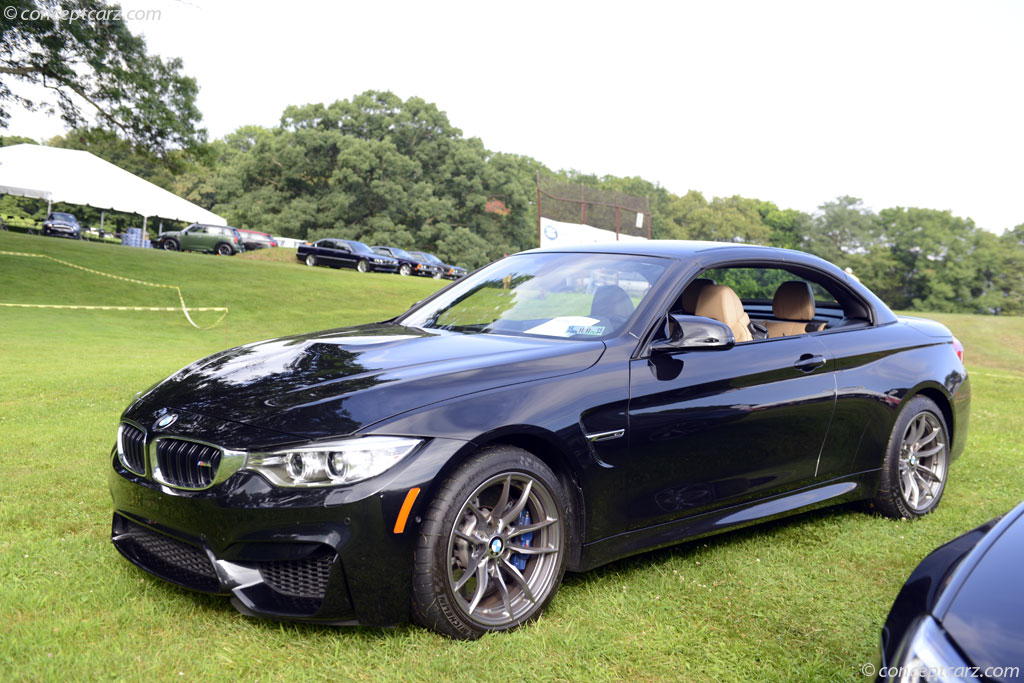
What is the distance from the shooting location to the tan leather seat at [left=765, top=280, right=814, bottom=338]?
5293 mm

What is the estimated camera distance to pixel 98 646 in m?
3.00

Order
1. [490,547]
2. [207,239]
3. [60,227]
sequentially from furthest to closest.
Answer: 1. [60,227]
2. [207,239]
3. [490,547]

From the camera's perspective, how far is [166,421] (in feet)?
10.8

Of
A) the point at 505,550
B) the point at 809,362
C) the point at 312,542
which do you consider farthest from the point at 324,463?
the point at 809,362

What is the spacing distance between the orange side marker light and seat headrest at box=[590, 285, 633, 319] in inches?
55.9

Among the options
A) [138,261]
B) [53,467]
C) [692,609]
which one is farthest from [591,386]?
[138,261]

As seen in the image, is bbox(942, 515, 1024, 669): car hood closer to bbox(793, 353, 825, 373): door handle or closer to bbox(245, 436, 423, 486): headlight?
bbox(245, 436, 423, 486): headlight

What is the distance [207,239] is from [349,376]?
4037 cm

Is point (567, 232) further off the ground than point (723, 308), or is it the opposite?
point (567, 232)

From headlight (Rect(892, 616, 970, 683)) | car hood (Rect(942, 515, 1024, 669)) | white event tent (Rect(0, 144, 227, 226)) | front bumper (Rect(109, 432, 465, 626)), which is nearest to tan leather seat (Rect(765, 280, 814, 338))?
front bumper (Rect(109, 432, 465, 626))

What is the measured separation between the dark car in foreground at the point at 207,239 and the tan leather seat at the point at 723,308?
39.5 meters

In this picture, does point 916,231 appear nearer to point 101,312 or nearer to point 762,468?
point 101,312

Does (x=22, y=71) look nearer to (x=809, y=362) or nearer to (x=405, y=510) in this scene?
(x=809, y=362)

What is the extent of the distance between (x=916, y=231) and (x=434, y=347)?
8304cm
